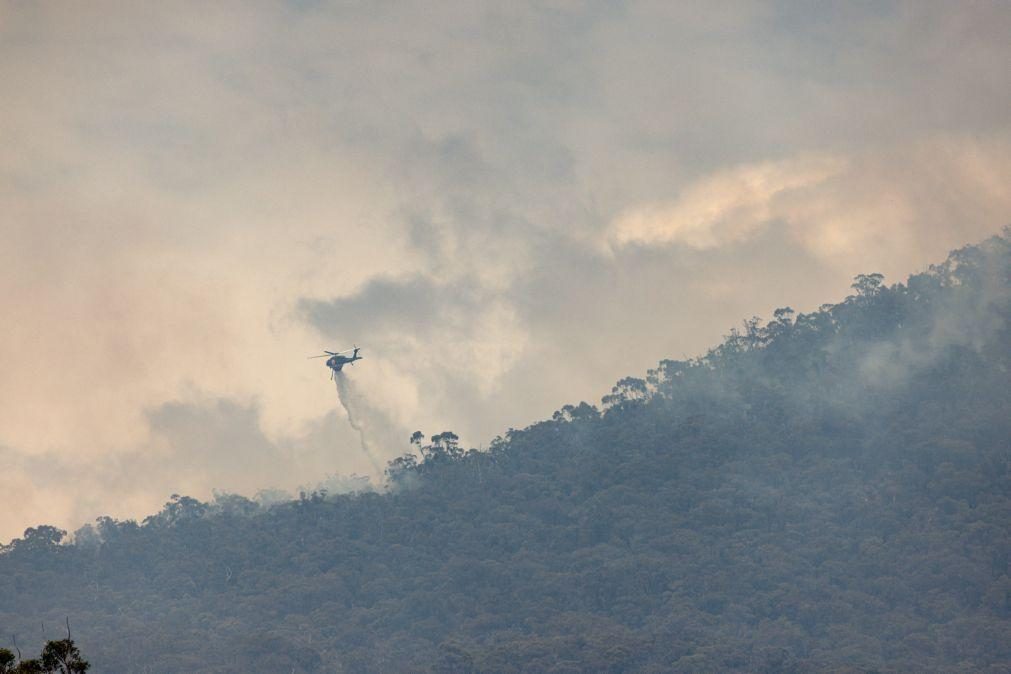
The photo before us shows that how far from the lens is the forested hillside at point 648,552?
14150 centimetres

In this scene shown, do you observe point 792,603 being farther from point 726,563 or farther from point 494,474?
point 494,474

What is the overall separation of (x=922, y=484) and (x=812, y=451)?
16291 millimetres

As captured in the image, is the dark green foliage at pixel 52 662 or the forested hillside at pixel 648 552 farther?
the forested hillside at pixel 648 552

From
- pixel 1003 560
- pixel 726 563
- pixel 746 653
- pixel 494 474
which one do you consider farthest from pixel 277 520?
pixel 1003 560

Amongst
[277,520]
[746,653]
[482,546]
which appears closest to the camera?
[746,653]

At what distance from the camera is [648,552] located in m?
165

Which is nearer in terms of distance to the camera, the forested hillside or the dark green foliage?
the dark green foliage

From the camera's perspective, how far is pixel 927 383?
7357 inches

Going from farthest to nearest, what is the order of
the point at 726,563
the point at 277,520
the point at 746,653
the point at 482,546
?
the point at 277,520 < the point at 482,546 < the point at 726,563 < the point at 746,653

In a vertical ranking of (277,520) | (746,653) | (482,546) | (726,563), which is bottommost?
(746,653)

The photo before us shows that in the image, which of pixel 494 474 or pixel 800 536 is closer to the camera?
pixel 800 536

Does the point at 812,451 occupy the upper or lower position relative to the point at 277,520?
lower

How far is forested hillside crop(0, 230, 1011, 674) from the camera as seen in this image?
5571 inches

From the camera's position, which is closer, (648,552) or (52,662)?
(52,662)
